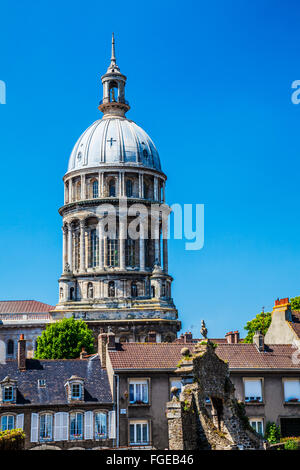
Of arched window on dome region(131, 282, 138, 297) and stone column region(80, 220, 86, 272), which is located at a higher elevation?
stone column region(80, 220, 86, 272)

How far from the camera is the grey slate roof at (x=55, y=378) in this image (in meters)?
42.8

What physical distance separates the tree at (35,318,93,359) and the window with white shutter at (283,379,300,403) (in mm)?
24324

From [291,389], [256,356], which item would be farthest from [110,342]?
[291,389]

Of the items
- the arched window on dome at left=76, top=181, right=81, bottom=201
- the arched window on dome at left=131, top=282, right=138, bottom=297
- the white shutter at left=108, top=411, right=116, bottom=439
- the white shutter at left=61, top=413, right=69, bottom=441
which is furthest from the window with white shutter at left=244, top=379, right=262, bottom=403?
the arched window on dome at left=76, top=181, right=81, bottom=201

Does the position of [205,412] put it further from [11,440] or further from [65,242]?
[65,242]

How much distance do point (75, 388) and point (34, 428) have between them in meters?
3.31

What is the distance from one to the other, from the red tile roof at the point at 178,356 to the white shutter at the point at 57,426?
13.3 feet

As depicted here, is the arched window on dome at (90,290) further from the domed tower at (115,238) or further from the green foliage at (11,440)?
the green foliage at (11,440)

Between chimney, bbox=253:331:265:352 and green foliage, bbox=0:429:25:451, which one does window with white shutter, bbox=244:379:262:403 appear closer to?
chimney, bbox=253:331:265:352

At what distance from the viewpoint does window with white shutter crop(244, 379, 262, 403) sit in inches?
1703

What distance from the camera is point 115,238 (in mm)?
79938

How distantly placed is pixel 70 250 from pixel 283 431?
1714 inches

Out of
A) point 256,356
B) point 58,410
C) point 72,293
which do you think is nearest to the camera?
point 58,410

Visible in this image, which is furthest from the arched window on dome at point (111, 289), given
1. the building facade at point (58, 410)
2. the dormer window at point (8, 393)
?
the dormer window at point (8, 393)
